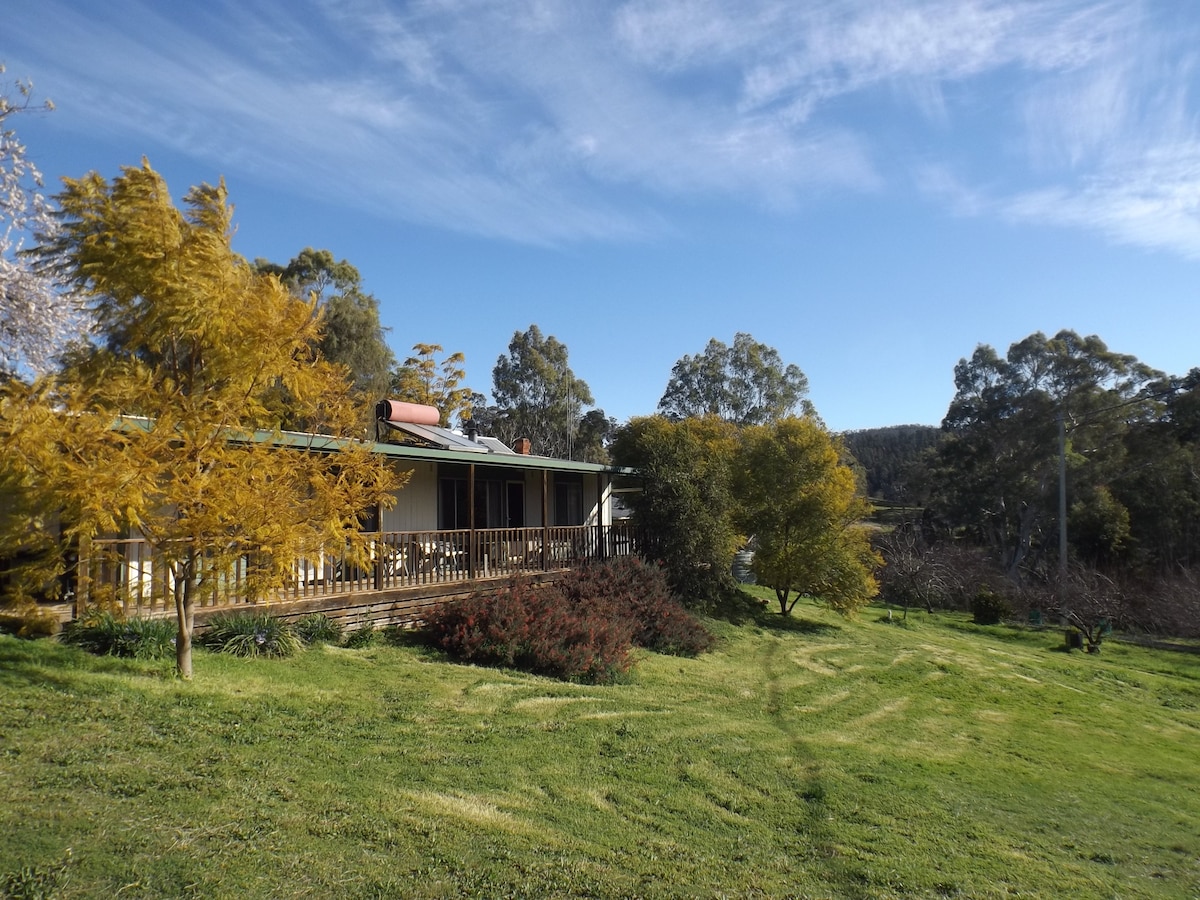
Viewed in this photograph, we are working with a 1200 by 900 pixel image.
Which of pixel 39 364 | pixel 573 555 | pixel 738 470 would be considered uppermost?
pixel 39 364

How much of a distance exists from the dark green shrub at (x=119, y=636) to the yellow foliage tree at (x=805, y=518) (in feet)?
45.2

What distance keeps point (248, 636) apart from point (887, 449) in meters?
66.8

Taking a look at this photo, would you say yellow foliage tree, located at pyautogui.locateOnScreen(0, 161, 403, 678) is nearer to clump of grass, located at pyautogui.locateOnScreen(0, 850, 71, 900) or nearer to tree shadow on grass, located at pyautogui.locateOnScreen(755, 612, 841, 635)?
clump of grass, located at pyautogui.locateOnScreen(0, 850, 71, 900)

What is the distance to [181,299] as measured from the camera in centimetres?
682

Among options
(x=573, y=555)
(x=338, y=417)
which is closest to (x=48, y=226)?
(x=338, y=417)

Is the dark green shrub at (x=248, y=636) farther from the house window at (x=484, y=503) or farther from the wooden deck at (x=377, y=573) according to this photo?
the house window at (x=484, y=503)

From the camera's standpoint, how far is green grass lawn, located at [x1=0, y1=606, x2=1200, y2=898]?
15.4 feet

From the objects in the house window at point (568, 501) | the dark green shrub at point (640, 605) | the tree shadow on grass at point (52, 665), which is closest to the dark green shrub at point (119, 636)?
the tree shadow on grass at point (52, 665)

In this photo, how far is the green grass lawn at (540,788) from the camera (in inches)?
185

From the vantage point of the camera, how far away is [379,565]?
12.2 metres

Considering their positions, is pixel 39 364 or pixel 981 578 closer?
pixel 39 364

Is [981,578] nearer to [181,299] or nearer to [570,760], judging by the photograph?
[570,760]

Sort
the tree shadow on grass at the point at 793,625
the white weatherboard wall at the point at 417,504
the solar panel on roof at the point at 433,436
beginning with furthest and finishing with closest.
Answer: the tree shadow on grass at the point at 793,625, the solar panel on roof at the point at 433,436, the white weatherboard wall at the point at 417,504

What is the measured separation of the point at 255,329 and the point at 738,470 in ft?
47.6
